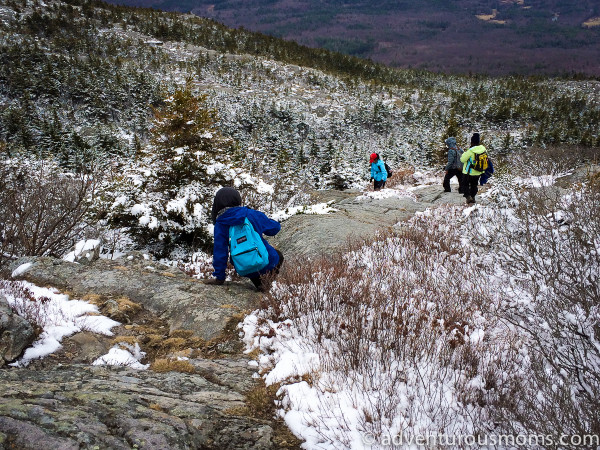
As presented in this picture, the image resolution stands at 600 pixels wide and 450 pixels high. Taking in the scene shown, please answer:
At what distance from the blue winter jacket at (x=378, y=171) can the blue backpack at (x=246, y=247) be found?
34.8 feet

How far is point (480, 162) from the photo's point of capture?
28.5 feet

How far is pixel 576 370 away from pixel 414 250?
3141 millimetres

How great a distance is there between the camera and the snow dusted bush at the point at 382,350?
211 centimetres

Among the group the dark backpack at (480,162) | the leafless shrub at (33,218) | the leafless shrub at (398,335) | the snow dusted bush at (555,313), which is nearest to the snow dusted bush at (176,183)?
the leafless shrub at (33,218)

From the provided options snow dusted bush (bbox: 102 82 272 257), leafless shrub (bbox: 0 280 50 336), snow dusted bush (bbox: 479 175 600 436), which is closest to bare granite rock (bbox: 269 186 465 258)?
snow dusted bush (bbox: 102 82 272 257)

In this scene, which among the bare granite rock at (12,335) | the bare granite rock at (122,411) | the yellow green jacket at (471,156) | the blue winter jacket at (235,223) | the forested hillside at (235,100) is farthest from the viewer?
the forested hillside at (235,100)

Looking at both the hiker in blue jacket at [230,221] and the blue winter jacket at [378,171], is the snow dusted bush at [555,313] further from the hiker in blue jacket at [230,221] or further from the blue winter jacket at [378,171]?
the blue winter jacket at [378,171]

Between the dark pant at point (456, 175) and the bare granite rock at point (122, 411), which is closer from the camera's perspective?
the bare granite rock at point (122, 411)

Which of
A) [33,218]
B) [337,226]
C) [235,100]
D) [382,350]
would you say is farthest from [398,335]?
[235,100]

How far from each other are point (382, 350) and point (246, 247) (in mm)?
2246

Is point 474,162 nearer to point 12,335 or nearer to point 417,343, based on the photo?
point 417,343

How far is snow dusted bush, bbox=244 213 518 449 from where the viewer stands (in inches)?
83.2

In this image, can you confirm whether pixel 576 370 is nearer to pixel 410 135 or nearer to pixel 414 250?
pixel 414 250

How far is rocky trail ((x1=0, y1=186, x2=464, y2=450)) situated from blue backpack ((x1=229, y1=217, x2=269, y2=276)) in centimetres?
61
